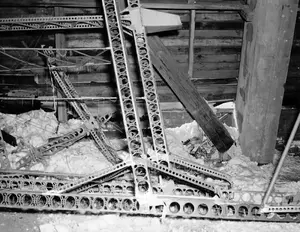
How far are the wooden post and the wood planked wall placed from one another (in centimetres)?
58

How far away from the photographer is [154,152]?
6.04m

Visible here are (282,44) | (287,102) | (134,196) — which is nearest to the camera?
(134,196)

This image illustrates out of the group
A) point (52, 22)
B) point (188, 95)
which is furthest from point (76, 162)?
Answer: point (52, 22)

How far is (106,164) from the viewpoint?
28.1 feet

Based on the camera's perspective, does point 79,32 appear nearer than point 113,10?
No

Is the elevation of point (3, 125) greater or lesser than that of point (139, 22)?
lesser

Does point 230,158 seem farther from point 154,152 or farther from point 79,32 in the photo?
point 79,32

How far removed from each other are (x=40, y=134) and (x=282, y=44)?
730 centimetres

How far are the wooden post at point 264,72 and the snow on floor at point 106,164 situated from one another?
2.16 feet

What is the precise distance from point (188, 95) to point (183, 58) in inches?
50.0

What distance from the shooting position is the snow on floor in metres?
6.27

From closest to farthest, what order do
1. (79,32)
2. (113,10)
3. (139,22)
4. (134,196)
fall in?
(134,196)
(113,10)
(139,22)
(79,32)

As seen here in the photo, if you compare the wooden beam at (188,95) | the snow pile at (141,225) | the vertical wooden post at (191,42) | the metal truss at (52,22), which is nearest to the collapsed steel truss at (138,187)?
the metal truss at (52,22)

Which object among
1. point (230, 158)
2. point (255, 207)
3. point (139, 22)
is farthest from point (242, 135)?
point (139, 22)
